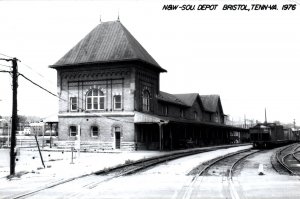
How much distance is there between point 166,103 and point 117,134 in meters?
12.5

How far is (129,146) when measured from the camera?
3734 centimetres

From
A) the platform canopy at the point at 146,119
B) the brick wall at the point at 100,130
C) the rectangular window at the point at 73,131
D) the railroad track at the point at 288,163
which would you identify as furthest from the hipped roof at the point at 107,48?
the railroad track at the point at 288,163

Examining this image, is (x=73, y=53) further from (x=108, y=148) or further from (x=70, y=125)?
(x=108, y=148)

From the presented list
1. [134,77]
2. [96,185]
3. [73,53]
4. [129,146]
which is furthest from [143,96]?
[96,185]

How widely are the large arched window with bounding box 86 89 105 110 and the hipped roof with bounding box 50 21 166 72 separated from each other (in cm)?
305

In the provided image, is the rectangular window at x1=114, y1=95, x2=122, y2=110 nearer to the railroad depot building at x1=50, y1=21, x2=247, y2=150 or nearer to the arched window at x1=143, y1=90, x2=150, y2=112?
the railroad depot building at x1=50, y1=21, x2=247, y2=150

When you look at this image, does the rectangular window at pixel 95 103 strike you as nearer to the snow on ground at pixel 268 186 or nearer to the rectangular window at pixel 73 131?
the rectangular window at pixel 73 131

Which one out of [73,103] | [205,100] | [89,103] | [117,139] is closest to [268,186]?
[117,139]

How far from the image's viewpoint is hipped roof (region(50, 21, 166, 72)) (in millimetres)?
39062

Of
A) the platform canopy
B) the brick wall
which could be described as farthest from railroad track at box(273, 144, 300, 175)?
the brick wall

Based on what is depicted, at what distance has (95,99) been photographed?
4000 cm

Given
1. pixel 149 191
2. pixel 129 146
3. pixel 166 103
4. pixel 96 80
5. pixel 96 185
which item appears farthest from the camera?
pixel 166 103

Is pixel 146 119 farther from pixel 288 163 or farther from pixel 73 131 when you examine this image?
pixel 288 163

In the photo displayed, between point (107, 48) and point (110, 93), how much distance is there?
4777mm
